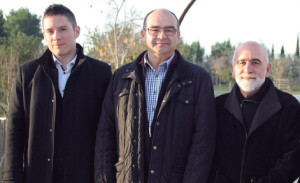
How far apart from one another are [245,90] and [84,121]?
157cm

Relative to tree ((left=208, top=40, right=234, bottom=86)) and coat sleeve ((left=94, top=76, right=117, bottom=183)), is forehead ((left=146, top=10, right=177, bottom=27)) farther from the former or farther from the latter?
tree ((left=208, top=40, right=234, bottom=86))

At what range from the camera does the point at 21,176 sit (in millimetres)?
3018

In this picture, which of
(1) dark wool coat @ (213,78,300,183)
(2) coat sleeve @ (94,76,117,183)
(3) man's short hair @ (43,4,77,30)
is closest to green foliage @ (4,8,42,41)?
(3) man's short hair @ (43,4,77,30)

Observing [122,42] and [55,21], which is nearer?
[55,21]

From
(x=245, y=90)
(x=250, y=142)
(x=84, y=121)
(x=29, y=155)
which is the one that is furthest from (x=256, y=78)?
(x=29, y=155)

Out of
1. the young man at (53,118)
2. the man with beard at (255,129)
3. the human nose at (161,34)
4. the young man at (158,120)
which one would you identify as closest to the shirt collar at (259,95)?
the man with beard at (255,129)

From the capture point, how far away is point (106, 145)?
2961 mm

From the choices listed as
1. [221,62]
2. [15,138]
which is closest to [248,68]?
[15,138]

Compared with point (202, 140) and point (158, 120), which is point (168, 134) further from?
point (202, 140)

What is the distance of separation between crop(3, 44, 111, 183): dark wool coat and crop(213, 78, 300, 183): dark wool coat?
1.34 meters

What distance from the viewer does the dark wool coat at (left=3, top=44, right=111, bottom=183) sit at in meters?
3.00

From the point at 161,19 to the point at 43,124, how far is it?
1.49 m

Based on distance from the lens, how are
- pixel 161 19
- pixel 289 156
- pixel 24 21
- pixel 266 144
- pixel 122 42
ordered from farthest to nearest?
1. pixel 24 21
2. pixel 122 42
3. pixel 161 19
4. pixel 266 144
5. pixel 289 156

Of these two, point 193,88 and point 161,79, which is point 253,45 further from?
point 161,79
